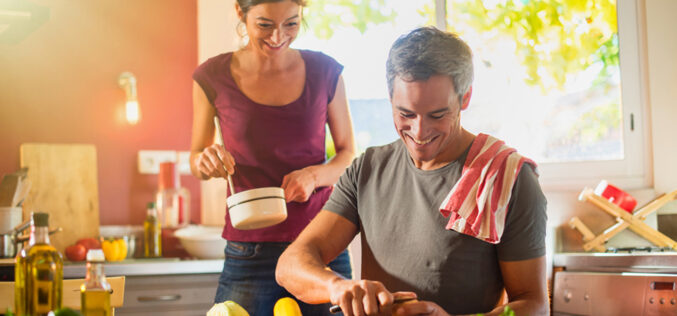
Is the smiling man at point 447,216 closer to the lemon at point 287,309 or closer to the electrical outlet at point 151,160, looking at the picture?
the lemon at point 287,309

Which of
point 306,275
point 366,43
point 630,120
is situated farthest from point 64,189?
Result: point 630,120

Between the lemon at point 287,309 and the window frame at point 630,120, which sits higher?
the window frame at point 630,120

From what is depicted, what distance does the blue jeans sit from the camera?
70.2 inches

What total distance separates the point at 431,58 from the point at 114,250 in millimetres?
1892

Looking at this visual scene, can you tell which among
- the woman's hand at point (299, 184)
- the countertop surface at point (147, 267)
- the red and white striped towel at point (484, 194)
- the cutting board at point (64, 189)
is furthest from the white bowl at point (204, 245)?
the red and white striped towel at point (484, 194)

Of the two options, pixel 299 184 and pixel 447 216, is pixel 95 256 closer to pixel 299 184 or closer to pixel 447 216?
pixel 447 216

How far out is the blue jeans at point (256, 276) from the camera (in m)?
1.78

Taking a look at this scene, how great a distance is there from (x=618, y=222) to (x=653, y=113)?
470 mm

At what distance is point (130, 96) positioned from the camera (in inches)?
124

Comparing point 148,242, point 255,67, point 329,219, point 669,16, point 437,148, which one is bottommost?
point 148,242

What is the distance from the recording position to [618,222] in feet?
8.84

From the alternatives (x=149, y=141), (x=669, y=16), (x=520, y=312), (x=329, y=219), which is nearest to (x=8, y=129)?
(x=149, y=141)

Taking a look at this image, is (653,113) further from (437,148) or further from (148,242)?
(148,242)

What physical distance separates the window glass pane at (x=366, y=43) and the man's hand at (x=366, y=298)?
213 centimetres
